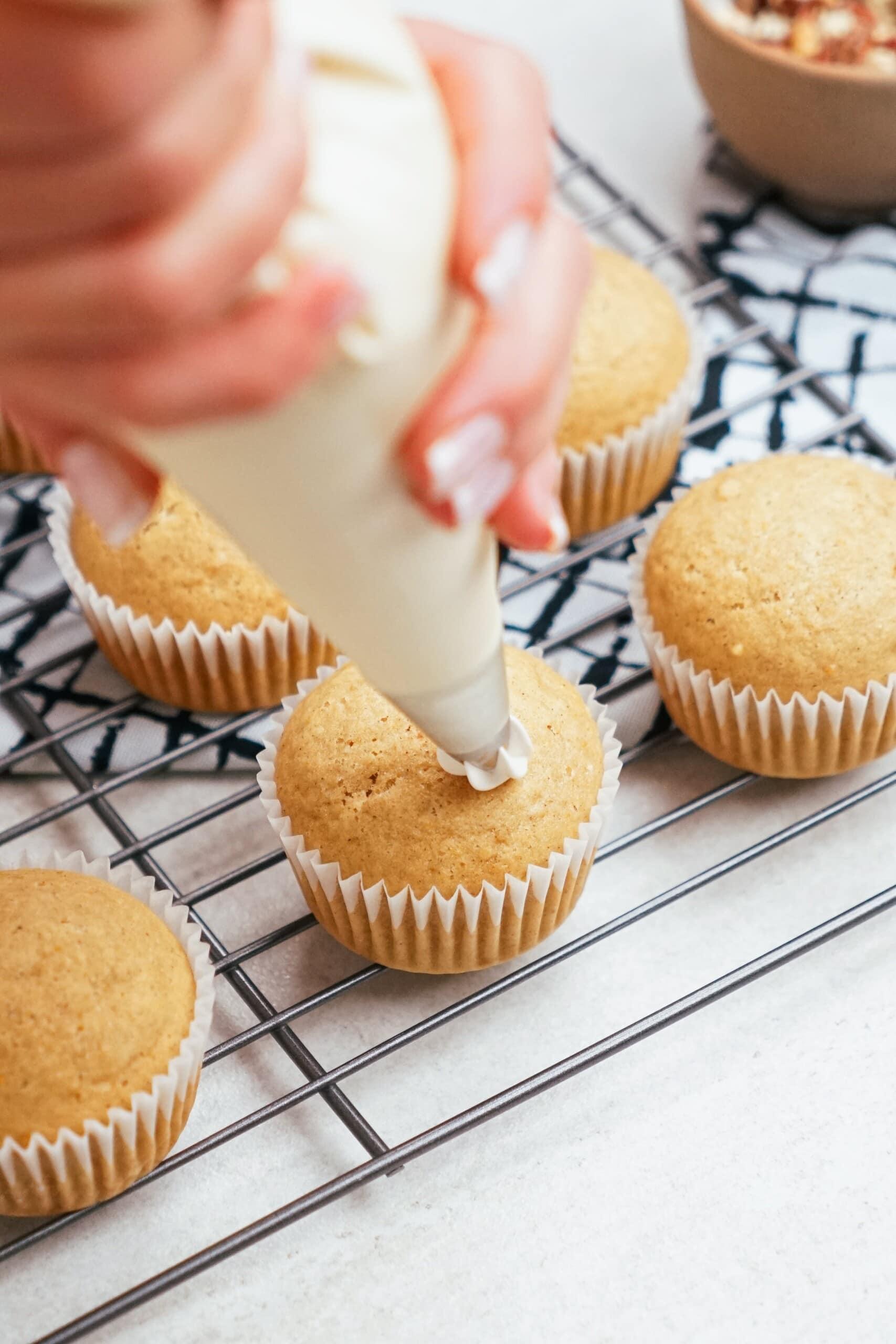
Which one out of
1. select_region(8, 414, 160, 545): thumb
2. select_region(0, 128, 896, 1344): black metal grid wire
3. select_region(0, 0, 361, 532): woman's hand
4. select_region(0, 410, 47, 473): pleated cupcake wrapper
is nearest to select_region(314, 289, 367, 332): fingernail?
select_region(0, 0, 361, 532): woman's hand

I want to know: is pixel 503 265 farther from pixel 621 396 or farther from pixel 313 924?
pixel 621 396

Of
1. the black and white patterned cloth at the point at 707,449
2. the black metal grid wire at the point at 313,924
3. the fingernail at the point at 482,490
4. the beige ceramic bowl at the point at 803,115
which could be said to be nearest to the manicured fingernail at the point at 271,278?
the fingernail at the point at 482,490

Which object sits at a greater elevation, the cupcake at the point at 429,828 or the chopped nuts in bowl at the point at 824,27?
the chopped nuts in bowl at the point at 824,27

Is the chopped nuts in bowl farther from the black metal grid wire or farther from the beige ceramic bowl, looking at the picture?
the black metal grid wire

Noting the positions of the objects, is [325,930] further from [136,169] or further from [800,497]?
[136,169]

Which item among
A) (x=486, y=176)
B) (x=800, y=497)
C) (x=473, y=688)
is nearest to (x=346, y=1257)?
(x=473, y=688)

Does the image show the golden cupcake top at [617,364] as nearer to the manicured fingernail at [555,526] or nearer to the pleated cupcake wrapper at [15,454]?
the pleated cupcake wrapper at [15,454]

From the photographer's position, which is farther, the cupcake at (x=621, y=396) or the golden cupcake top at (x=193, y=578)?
the cupcake at (x=621, y=396)
